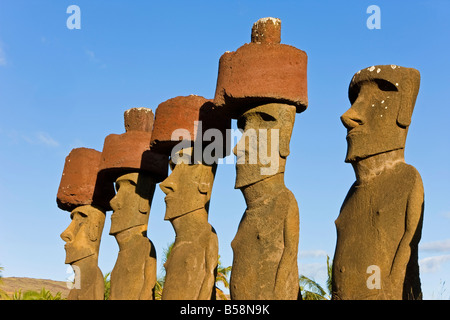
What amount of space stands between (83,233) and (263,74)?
5.33 metres

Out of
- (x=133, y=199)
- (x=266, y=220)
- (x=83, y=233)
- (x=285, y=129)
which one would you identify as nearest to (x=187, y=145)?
(x=133, y=199)

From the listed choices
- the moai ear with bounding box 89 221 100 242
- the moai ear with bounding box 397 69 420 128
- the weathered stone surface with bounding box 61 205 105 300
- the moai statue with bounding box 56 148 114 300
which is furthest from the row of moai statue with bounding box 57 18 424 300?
the moai ear with bounding box 89 221 100 242

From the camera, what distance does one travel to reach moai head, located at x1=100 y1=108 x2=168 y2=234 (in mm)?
9125

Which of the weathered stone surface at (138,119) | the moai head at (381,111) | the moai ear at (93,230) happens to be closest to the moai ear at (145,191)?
the weathered stone surface at (138,119)

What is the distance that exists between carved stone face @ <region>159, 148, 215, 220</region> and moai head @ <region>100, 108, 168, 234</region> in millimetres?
1303

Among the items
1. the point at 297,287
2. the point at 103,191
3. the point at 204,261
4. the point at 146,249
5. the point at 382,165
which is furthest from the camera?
the point at 103,191

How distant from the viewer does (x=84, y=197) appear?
10.6 m

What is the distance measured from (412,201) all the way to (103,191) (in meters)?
6.64

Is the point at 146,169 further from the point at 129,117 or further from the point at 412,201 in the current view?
the point at 412,201

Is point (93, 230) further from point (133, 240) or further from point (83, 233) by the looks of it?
point (133, 240)

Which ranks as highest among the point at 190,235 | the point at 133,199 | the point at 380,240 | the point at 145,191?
the point at 145,191

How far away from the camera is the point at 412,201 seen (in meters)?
5.26

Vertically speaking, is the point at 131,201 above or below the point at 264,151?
above

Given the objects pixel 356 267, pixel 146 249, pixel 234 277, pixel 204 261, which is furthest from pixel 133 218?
pixel 356 267
